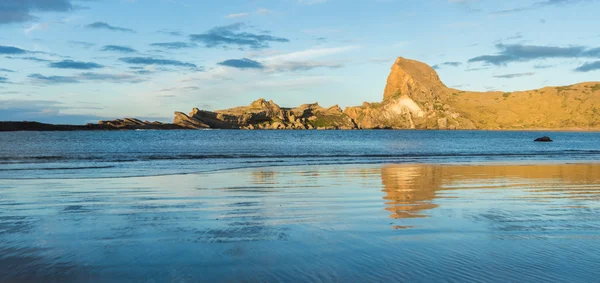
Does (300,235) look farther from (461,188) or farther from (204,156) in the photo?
(204,156)

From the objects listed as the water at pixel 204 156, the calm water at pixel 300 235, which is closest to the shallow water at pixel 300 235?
the calm water at pixel 300 235

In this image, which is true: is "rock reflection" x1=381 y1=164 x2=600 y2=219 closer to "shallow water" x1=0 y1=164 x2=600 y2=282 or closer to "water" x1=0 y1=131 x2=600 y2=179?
"shallow water" x1=0 y1=164 x2=600 y2=282

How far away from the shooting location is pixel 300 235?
8.07 meters

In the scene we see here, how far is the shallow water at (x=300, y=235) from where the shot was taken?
19.6 ft

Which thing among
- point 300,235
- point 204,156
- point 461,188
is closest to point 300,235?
point 300,235

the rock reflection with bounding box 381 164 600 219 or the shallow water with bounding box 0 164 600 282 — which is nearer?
the shallow water with bounding box 0 164 600 282

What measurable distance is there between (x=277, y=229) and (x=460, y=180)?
11.9 m

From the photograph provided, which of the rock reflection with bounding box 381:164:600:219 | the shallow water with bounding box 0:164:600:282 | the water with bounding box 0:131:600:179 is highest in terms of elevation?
the shallow water with bounding box 0:164:600:282

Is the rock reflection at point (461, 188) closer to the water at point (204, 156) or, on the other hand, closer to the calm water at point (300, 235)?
the calm water at point (300, 235)

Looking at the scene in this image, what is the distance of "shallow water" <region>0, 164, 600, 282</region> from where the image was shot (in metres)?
5.96

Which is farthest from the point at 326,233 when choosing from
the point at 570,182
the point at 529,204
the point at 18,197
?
the point at 570,182

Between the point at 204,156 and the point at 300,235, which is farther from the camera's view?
the point at 204,156

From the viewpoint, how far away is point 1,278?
5715 millimetres

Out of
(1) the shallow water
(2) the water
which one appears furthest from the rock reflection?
(2) the water
